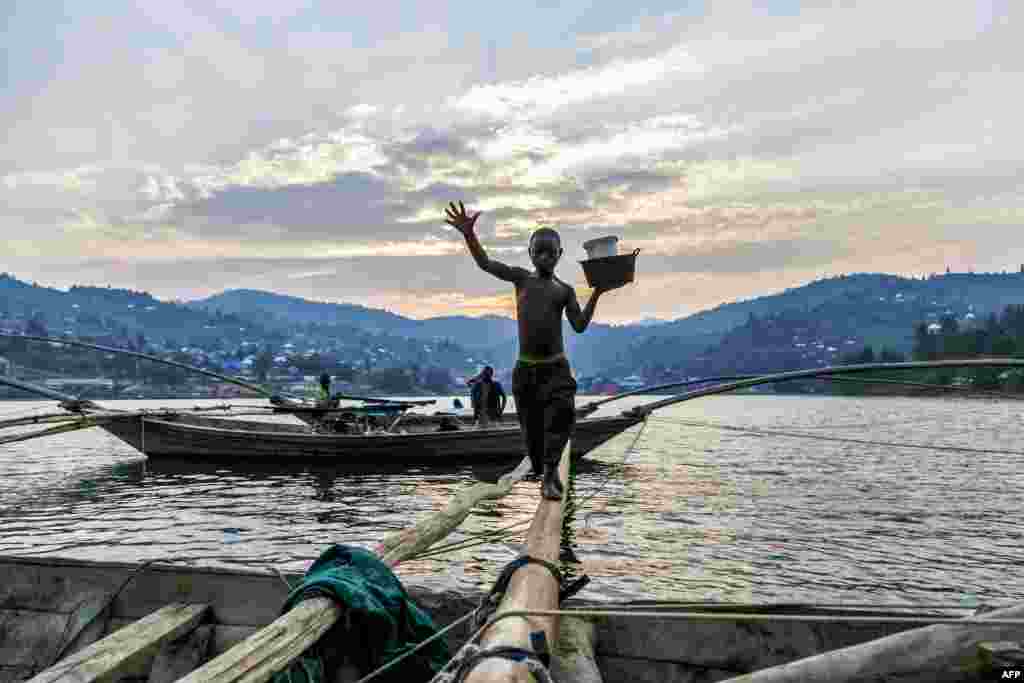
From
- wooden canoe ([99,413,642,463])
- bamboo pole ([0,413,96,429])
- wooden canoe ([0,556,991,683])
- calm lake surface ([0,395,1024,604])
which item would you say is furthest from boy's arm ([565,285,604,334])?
wooden canoe ([99,413,642,463])

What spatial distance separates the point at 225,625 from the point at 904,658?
435 cm

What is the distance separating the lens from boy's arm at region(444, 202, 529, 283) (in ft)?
23.0

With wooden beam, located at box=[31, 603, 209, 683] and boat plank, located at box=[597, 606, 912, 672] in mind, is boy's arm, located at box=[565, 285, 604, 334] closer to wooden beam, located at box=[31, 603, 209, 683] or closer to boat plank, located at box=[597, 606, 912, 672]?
boat plank, located at box=[597, 606, 912, 672]

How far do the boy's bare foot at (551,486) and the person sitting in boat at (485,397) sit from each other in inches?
623

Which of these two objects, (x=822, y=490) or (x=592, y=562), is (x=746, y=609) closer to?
(x=592, y=562)

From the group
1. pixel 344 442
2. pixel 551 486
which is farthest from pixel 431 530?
pixel 344 442

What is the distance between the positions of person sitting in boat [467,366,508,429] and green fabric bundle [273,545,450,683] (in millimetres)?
18908

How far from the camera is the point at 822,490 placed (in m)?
22.2

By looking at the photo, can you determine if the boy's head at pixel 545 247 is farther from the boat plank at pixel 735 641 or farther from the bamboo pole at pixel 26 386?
the bamboo pole at pixel 26 386

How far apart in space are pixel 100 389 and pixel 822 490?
606 feet

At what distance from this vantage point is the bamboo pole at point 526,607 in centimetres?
288

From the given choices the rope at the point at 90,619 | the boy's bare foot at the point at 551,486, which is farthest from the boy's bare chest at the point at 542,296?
the rope at the point at 90,619

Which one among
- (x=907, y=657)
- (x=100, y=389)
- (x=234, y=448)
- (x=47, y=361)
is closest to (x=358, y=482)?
(x=234, y=448)

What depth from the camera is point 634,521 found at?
16016mm
